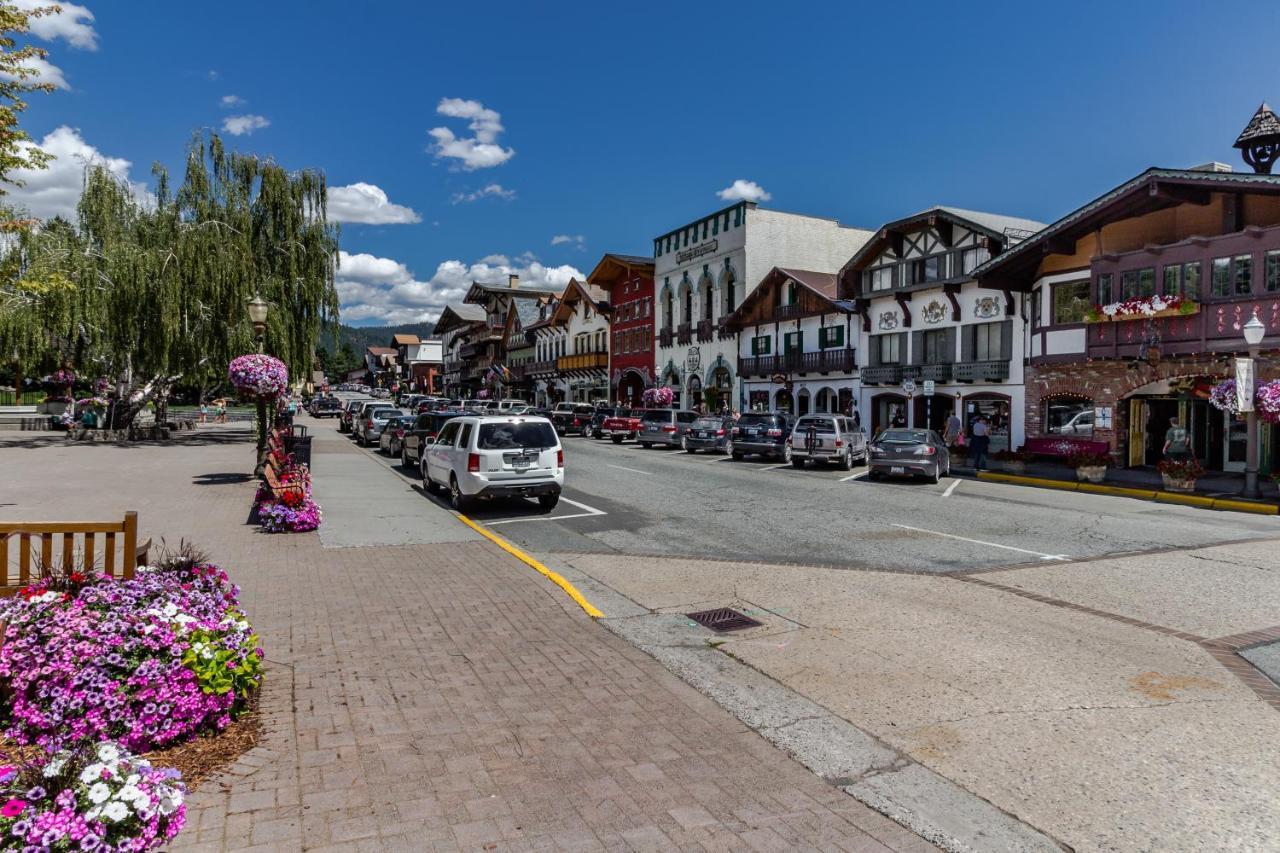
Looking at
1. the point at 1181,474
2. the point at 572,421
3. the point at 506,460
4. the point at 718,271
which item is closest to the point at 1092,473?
the point at 1181,474

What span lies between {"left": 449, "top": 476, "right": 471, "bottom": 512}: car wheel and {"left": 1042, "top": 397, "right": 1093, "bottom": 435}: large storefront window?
21.0 m

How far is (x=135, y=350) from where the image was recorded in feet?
91.1

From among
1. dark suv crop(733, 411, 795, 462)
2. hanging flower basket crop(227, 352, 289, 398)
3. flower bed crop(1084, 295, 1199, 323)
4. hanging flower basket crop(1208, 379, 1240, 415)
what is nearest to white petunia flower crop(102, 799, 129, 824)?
hanging flower basket crop(227, 352, 289, 398)

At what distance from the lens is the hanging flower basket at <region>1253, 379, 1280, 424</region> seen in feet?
54.9

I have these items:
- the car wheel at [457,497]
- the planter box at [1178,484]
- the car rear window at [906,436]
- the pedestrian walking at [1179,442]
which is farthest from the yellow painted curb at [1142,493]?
the car wheel at [457,497]

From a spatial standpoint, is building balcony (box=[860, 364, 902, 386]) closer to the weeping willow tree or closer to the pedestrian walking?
the pedestrian walking

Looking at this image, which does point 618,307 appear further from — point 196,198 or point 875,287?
point 196,198

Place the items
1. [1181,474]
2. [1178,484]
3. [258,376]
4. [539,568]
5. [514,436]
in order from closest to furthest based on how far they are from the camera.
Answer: [539,568] → [514,436] → [258,376] → [1181,474] → [1178,484]

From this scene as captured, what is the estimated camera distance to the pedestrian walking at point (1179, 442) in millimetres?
23392

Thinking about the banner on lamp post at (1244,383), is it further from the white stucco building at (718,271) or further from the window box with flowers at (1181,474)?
the white stucco building at (718,271)

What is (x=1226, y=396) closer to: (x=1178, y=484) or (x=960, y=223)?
(x=1178, y=484)

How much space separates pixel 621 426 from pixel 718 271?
14.8m

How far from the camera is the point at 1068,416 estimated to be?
26016 millimetres

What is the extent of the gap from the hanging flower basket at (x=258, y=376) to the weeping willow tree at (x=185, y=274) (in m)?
12.5
